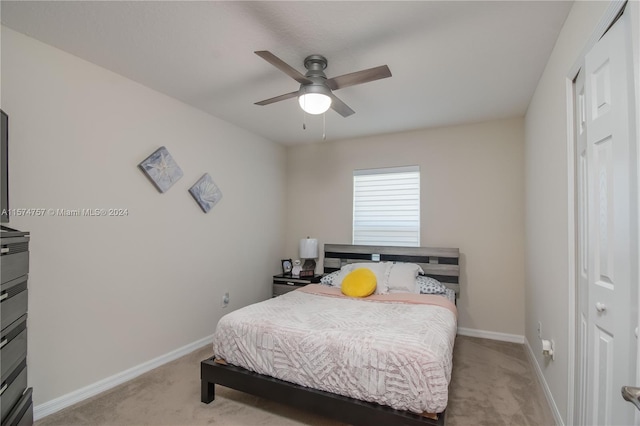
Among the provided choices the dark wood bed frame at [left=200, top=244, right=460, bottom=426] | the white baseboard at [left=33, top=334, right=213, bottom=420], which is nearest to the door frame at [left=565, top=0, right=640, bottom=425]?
the dark wood bed frame at [left=200, top=244, right=460, bottom=426]

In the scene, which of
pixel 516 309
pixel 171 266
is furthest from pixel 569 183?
pixel 171 266

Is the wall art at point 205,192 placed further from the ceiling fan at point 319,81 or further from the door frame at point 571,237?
the door frame at point 571,237

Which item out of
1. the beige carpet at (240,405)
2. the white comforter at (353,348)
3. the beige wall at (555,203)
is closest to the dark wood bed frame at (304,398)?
the white comforter at (353,348)

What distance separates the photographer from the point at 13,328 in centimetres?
165

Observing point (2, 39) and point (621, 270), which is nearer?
point (621, 270)

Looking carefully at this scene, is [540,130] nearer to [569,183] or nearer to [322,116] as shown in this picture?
[569,183]

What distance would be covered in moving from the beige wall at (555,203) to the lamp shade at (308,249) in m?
2.56

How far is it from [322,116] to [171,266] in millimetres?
→ 2276

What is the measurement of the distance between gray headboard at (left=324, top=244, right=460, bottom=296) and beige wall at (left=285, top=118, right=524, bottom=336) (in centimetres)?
17

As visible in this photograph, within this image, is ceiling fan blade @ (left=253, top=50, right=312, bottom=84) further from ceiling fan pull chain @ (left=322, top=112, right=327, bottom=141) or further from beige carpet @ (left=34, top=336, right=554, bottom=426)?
beige carpet @ (left=34, top=336, right=554, bottom=426)

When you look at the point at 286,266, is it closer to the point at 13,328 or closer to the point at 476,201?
the point at 476,201

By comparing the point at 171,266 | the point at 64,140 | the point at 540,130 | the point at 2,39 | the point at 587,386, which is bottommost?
the point at 587,386

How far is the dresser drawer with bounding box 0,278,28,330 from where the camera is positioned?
152 centimetres

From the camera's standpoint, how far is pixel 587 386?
1.52 metres
